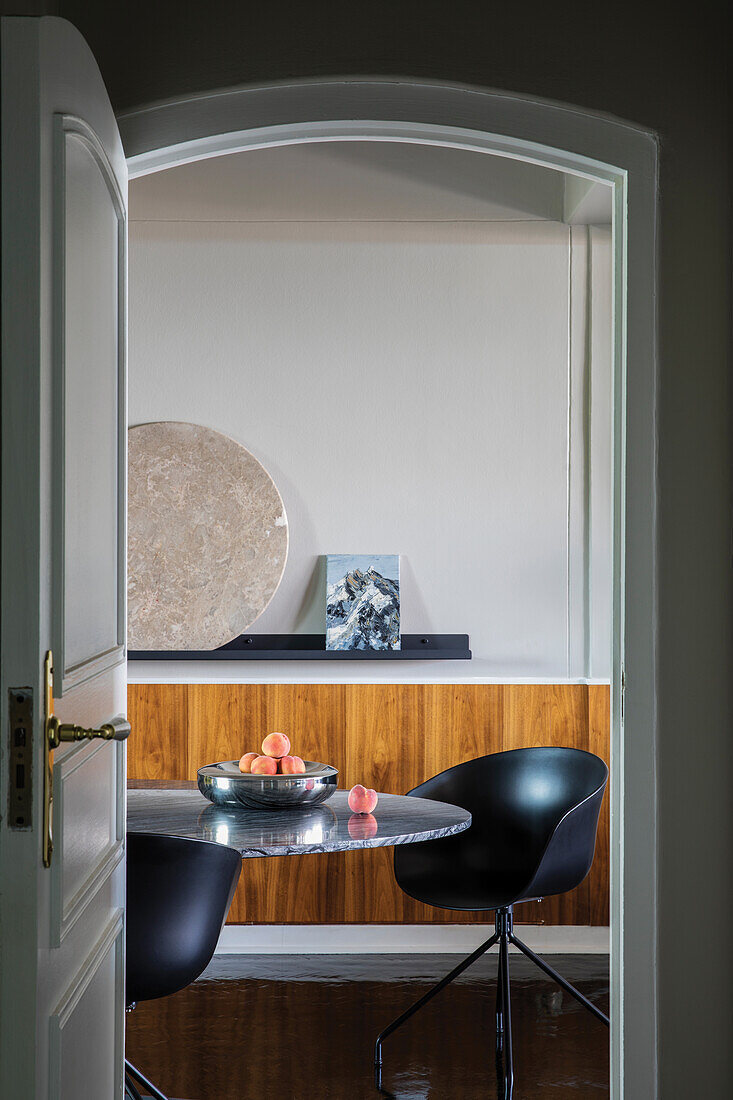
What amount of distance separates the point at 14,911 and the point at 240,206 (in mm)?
3567

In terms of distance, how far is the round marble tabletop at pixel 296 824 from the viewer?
8.48 feet

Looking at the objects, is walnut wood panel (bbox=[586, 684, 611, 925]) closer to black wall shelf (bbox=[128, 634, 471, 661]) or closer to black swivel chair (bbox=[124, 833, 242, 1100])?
black wall shelf (bbox=[128, 634, 471, 661])

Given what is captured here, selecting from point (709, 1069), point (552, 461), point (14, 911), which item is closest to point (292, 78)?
point (14, 911)

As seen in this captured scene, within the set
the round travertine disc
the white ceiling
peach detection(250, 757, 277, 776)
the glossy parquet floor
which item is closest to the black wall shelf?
the round travertine disc

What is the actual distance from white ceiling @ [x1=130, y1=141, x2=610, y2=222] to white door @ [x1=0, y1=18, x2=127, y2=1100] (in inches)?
102

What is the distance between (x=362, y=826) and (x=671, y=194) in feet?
5.61

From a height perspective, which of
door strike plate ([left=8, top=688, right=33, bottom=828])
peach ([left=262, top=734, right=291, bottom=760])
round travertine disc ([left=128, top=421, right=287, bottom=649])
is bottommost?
peach ([left=262, top=734, right=291, bottom=760])

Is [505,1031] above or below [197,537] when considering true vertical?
below

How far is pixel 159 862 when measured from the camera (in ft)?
8.24

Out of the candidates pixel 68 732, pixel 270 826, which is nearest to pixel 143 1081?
pixel 270 826

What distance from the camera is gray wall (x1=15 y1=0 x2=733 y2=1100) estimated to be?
2.20 m

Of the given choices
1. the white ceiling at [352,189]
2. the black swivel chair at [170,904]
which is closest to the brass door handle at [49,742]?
the black swivel chair at [170,904]

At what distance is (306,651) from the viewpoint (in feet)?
14.3

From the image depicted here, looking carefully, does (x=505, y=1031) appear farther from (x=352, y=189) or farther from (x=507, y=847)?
(x=352, y=189)
